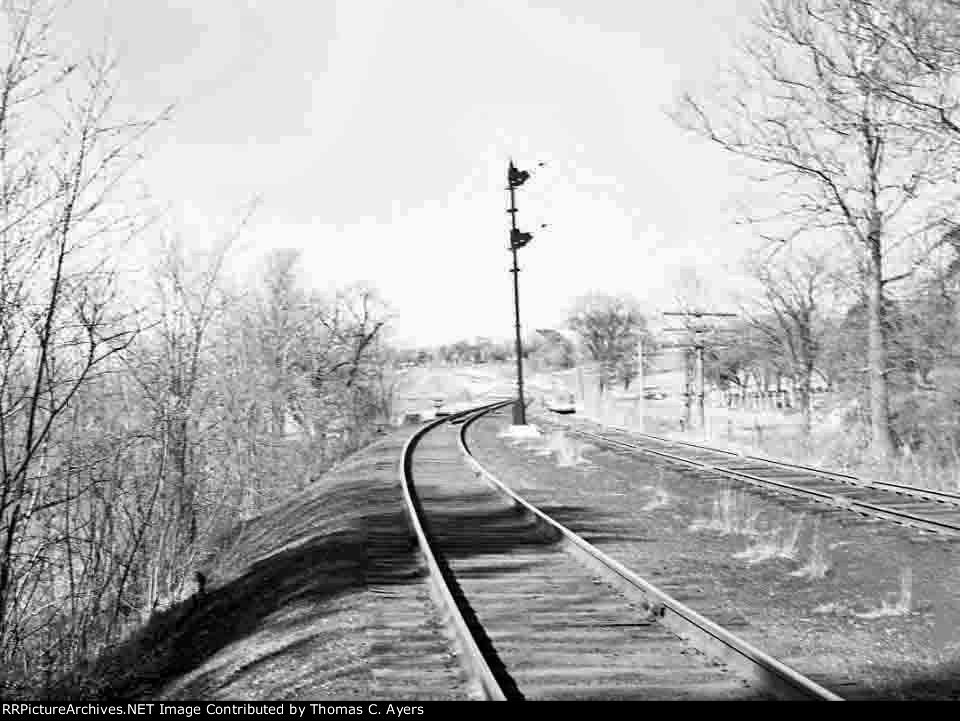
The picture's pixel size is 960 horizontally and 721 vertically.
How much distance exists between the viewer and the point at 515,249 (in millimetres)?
29609

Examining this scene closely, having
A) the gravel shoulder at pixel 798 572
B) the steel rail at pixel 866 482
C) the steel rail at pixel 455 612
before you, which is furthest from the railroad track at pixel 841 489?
the steel rail at pixel 455 612

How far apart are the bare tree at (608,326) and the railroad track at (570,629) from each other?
98.4 meters

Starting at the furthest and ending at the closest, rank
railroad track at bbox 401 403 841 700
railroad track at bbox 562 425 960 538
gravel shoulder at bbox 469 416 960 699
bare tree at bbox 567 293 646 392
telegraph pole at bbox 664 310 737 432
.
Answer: bare tree at bbox 567 293 646 392
telegraph pole at bbox 664 310 737 432
railroad track at bbox 562 425 960 538
gravel shoulder at bbox 469 416 960 699
railroad track at bbox 401 403 841 700

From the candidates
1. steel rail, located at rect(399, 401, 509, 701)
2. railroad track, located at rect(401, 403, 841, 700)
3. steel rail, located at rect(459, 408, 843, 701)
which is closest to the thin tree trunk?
railroad track, located at rect(401, 403, 841, 700)

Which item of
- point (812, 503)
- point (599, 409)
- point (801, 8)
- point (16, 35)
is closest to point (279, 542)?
point (812, 503)

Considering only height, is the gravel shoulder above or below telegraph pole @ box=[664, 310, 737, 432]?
below

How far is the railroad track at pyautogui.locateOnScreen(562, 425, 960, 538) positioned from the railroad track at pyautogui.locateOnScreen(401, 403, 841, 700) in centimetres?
485

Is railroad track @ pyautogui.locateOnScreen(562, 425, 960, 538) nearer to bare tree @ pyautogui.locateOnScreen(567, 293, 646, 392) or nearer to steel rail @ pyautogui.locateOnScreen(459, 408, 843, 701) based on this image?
steel rail @ pyautogui.locateOnScreen(459, 408, 843, 701)

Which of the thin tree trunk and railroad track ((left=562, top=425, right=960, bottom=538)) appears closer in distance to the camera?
railroad track ((left=562, top=425, right=960, bottom=538))

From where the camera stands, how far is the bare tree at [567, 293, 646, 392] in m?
109

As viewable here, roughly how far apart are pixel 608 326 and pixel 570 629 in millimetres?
105306

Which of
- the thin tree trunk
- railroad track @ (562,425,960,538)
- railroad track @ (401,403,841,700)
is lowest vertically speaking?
railroad track @ (562,425,960,538)

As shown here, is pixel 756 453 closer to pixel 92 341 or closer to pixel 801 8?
pixel 801 8

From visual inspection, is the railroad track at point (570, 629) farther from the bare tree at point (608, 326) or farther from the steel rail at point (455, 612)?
the bare tree at point (608, 326)
